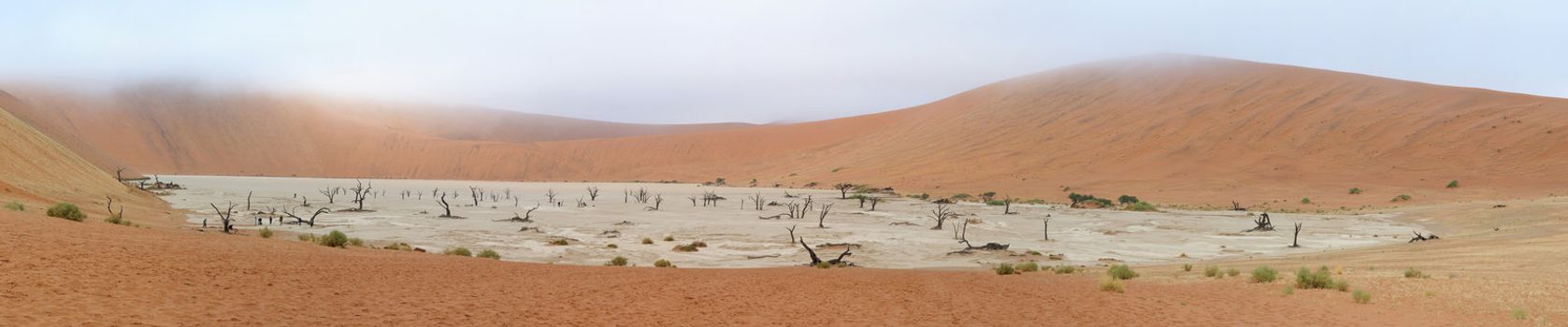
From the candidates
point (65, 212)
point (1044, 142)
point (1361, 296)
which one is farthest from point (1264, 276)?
point (1044, 142)

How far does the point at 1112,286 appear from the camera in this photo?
1233cm

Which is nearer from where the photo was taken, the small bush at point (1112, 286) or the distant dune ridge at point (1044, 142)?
the small bush at point (1112, 286)

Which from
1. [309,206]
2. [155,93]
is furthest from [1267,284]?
[155,93]

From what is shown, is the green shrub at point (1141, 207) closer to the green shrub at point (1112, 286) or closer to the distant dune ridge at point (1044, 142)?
the distant dune ridge at point (1044, 142)

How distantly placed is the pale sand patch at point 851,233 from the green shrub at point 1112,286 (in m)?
6.41

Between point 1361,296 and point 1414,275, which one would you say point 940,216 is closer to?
point 1414,275

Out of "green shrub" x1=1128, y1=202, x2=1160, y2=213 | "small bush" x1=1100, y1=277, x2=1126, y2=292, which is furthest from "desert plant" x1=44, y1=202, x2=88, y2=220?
"green shrub" x1=1128, y1=202, x2=1160, y2=213

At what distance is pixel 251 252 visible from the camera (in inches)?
513

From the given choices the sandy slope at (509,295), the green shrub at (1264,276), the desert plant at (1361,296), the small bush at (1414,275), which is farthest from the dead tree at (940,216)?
the desert plant at (1361,296)

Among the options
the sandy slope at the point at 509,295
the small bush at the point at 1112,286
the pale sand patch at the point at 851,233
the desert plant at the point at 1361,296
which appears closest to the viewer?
the sandy slope at the point at 509,295

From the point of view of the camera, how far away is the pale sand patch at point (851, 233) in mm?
20578

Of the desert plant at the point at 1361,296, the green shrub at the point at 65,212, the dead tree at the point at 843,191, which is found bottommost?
the desert plant at the point at 1361,296

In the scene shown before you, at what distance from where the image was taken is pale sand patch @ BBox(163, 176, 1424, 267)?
810 inches

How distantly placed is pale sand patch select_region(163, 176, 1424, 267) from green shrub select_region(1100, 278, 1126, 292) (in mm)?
6412
